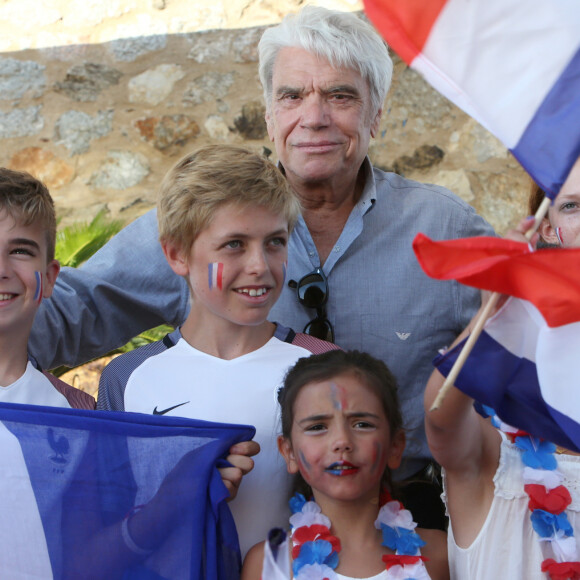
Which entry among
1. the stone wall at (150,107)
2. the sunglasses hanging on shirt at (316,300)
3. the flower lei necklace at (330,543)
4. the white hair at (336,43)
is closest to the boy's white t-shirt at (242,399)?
the flower lei necklace at (330,543)

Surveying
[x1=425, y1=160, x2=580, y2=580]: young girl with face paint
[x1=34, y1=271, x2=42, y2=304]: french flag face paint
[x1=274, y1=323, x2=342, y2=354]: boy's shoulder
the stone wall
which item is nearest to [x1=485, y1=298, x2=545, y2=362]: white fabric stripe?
[x1=425, y1=160, x2=580, y2=580]: young girl with face paint

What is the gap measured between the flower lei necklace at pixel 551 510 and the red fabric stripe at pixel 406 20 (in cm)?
90

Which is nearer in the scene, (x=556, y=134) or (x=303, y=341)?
(x=556, y=134)

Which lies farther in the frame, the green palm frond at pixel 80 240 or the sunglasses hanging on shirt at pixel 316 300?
the green palm frond at pixel 80 240

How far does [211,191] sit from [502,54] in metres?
0.91

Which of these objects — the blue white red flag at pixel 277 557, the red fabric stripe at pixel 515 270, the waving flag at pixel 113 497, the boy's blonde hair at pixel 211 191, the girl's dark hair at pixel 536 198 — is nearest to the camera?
the red fabric stripe at pixel 515 270

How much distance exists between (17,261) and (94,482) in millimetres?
688

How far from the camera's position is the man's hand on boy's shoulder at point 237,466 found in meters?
2.15

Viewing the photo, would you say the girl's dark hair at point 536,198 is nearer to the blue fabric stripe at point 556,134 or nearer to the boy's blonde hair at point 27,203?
the blue fabric stripe at point 556,134

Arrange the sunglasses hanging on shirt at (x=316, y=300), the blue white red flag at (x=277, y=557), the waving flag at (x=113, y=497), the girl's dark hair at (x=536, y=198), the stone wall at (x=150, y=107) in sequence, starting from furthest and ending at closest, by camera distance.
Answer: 1. the stone wall at (x=150, y=107)
2. the sunglasses hanging on shirt at (x=316, y=300)
3. the girl's dark hair at (x=536, y=198)
4. the waving flag at (x=113, y=497)
5. the blue white red flag at (x=277, y=557)

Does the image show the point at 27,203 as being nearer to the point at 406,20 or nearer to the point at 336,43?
the point at 336,43

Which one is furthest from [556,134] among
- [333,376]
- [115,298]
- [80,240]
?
[80,240]

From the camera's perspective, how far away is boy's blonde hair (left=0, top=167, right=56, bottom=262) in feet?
8.24

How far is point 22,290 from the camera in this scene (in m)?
2.45
